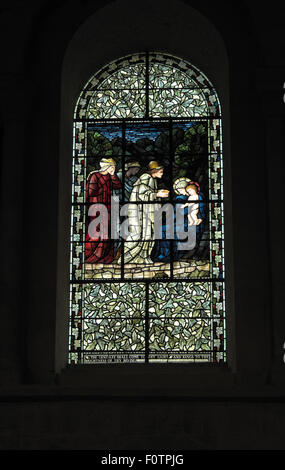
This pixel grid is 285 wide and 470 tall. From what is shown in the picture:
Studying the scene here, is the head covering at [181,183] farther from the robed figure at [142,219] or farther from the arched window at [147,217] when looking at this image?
the robed figure at [142,219]

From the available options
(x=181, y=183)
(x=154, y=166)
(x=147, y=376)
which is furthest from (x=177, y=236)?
(x=147, y=376)

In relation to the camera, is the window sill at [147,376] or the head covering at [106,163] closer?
the window sill at [147,376]

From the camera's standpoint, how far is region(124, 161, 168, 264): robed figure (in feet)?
29.3

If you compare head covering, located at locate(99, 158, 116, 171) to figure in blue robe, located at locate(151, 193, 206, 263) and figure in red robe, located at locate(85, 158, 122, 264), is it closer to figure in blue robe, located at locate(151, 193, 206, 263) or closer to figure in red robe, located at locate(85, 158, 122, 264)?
figure in red robe, located at locate(85, 158, 122, 264)

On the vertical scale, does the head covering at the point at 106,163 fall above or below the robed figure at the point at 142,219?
above

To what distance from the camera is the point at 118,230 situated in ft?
29.5

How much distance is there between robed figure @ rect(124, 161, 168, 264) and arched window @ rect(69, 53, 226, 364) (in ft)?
0.03

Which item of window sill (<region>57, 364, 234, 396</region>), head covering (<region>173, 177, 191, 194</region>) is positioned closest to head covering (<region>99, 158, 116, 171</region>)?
head covering (<region>173, 177, 191, 194</region>)
